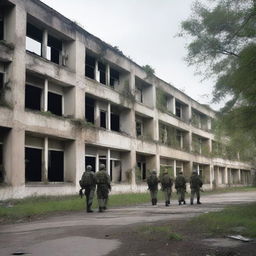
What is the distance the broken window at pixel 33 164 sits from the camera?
22.6 meters

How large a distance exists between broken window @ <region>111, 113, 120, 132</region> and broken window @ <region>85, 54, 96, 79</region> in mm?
3914

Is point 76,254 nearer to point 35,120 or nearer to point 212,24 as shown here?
point 212,24

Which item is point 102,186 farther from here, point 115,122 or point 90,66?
point 115,122

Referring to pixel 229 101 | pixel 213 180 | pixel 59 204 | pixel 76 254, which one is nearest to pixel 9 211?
pixel 59 204

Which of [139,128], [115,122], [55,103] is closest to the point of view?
[55,103]

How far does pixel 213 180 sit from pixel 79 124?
30757mm

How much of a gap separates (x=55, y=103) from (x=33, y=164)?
4343 millimetres

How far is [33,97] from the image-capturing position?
2364cm

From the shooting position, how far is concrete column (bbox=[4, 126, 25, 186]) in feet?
67.2

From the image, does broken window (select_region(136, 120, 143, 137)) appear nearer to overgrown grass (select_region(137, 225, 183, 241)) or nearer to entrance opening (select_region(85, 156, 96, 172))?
entrance opening (select_region(85, 156, 96, 172))

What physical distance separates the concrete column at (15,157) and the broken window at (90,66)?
9.36 m

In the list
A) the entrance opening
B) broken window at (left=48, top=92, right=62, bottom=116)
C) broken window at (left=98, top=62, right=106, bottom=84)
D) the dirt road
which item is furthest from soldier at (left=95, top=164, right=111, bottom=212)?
broken window at (left=98, top=62, right=106, bottom=84)

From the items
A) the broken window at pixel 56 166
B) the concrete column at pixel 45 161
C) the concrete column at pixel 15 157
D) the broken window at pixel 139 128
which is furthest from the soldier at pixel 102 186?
the broken window at pixel 139 128

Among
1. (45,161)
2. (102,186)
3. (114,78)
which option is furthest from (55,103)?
(102,186)
